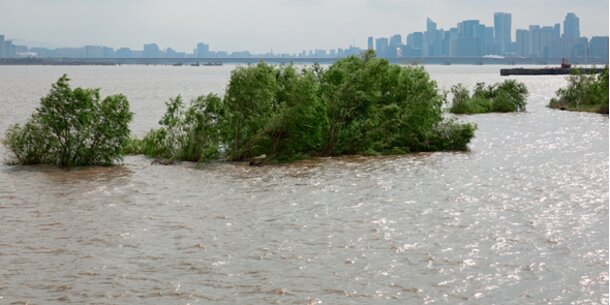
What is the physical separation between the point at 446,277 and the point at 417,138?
27.8 meters

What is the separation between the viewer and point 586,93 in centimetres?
8419

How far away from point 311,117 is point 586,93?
52.7 meters

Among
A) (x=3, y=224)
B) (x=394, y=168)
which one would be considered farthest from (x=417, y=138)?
(x=3, y=224)

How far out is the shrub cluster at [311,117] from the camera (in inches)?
1606

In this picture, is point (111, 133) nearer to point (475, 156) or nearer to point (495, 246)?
point (475, 156)

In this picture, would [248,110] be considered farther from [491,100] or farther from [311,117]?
[491,100]

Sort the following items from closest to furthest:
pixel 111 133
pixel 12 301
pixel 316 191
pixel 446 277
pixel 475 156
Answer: pixel 12 301 → pixel 446 277 → pixel 316 191 → pixel 111 133 → pixel 475 156

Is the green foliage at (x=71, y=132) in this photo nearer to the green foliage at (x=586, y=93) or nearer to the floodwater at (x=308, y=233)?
the floodwater at (x=308, y=233)

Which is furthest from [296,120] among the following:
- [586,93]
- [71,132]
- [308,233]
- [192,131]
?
[586,93]

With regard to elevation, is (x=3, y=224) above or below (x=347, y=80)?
below

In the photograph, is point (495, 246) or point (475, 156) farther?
point (475, 156)

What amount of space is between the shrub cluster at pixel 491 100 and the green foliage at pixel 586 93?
16.4 ft

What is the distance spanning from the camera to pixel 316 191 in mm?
31734

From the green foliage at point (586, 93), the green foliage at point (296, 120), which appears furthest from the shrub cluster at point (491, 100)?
the green foliage at point (296, 120)
